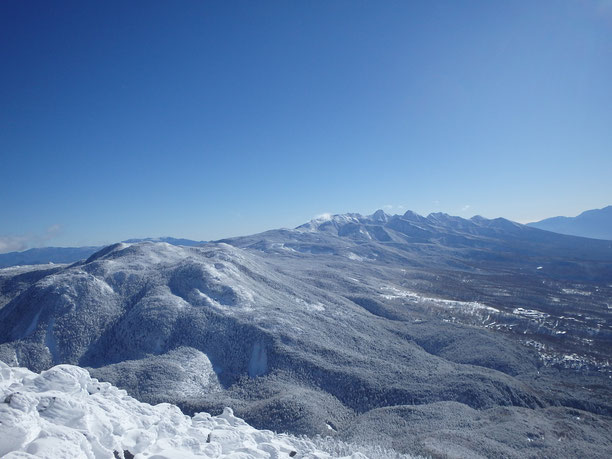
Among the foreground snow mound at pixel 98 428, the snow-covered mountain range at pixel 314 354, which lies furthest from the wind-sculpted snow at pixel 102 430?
the snow-covered mountain range at pixel 314 354

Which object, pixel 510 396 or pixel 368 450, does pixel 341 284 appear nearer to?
pixel 510 396

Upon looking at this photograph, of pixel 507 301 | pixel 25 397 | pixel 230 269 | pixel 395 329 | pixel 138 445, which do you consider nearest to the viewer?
pixel 25 397

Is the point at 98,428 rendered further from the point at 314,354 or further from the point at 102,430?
the point at 314,354

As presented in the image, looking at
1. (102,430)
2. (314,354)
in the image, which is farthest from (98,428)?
(314,354)

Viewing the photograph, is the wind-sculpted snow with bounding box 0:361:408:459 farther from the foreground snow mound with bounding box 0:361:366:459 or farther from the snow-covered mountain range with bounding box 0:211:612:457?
the snow-covered mountain range with bounding box 0:211:612:457

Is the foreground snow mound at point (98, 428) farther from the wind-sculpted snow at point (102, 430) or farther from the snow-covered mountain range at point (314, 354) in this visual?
the snow-covered mountain range at point (314, 354)

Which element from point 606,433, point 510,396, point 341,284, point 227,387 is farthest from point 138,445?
point 341,284
